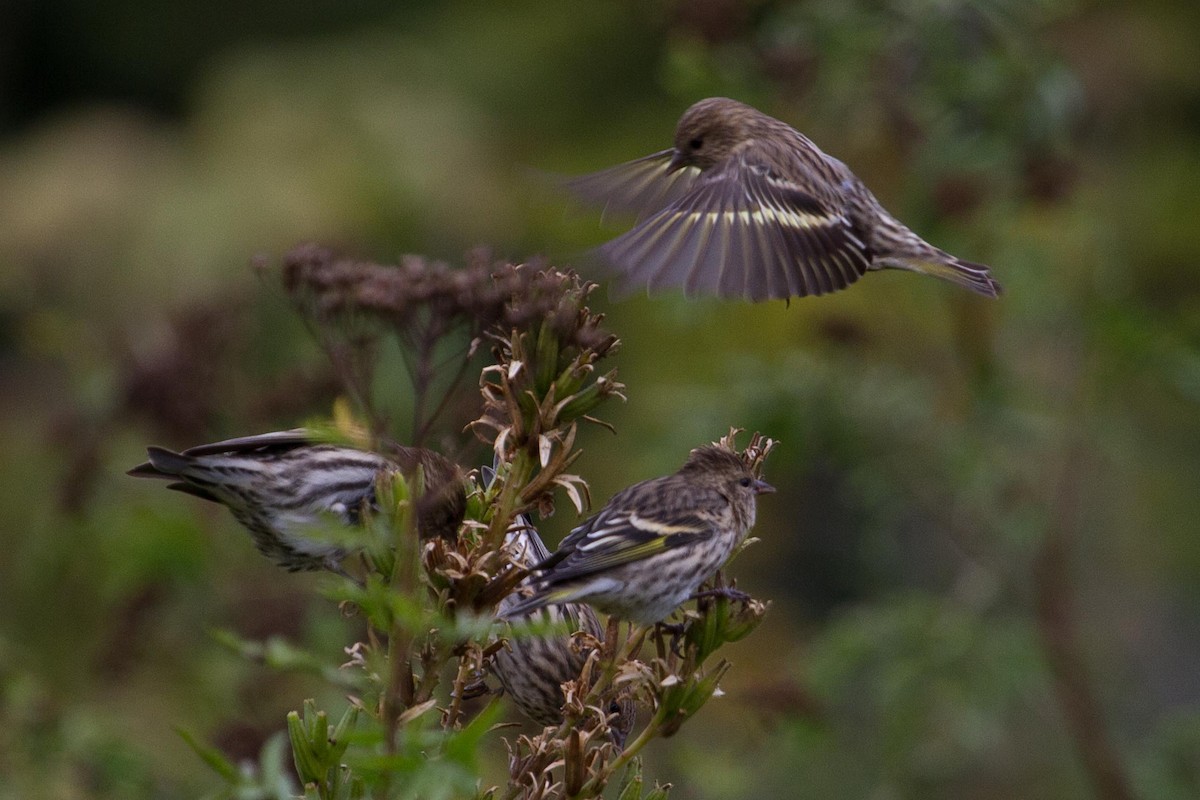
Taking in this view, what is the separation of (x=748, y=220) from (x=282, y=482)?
Result: 1301 millimetres

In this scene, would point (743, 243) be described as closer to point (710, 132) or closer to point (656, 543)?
point (710, 132)

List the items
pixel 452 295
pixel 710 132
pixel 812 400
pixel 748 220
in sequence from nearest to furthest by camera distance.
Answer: pixel 452 295, pixel 748 220, pixel 710 132, pixel 812 400

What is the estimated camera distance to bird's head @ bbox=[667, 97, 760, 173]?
3.91 meters

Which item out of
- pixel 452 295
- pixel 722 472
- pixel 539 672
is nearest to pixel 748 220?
pixel 722 472

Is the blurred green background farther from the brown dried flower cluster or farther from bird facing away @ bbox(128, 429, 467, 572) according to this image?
bird facing away @ bbox(128, 429, 467, 572)

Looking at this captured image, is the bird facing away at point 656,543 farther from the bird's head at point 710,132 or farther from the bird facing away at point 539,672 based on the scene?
the bird's head at point 710,132

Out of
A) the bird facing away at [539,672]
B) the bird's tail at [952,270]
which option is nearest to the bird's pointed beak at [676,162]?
the bird's tail at [952,270]

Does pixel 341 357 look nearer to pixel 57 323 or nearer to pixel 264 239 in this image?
pixel 57 323

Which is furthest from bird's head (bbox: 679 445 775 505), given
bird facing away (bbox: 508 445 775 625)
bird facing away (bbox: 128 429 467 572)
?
bird facing away (bbox: 128 429 467 572)

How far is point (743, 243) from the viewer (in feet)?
11.0

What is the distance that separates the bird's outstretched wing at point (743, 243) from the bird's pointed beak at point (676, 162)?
0.92 ft

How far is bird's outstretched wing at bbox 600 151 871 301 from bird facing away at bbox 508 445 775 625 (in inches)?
14.9

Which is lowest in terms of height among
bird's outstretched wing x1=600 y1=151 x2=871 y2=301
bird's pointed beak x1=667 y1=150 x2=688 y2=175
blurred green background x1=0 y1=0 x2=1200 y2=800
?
blurred green background x1=0 y1=0 x2=1200 y2=800

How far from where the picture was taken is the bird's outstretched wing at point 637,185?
393cm
